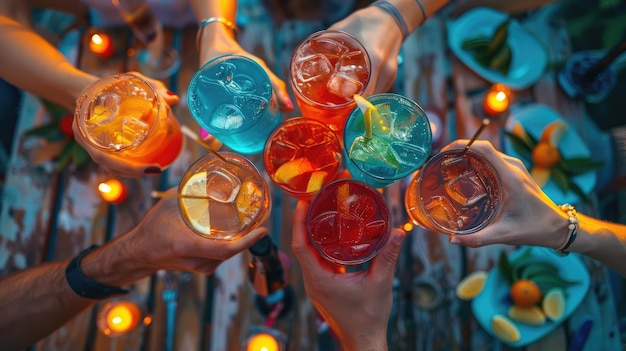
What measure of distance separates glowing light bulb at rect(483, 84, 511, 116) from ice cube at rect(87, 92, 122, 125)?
155 cm

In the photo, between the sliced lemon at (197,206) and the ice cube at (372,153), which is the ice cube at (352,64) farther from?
the sliced lemon at (197,206)

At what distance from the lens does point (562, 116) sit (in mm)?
2029

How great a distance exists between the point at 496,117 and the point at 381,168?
3.29 feet

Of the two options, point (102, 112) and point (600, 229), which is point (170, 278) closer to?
point (102, 112)

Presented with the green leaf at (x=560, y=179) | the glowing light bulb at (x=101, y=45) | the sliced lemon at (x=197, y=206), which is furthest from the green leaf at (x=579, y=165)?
the glowing light bulb at (x=101, y=45)

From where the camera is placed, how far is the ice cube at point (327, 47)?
142 cm

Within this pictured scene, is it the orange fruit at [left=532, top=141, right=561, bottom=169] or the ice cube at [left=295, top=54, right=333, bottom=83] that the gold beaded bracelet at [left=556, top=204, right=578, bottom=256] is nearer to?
the orange fruit at [left=532, top=141, right=561, bottom=169]

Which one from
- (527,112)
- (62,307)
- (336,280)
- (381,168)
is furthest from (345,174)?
(62,307)

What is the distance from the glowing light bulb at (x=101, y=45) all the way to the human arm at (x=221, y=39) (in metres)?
0.66

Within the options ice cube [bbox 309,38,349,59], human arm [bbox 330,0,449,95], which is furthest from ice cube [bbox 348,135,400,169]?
ice cube [bbox 309,38,349,59]

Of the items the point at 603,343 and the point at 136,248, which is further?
the point at 603,343

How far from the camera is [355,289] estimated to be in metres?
1.27

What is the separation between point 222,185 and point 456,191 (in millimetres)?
726

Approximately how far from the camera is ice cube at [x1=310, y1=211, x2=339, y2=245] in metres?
1.32
